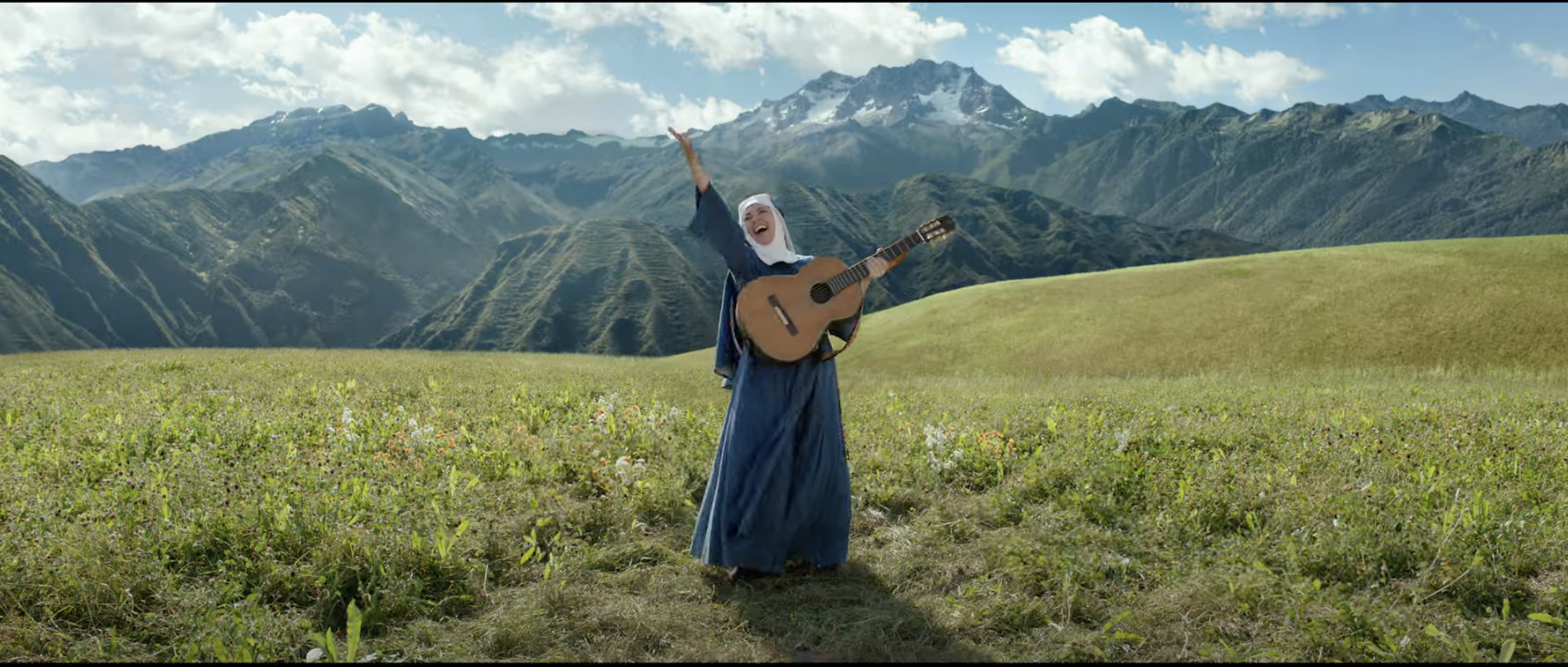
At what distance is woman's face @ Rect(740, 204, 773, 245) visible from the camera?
313 inches

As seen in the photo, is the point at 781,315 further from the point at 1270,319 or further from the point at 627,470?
the point at 1270,319

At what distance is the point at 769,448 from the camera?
759 cm

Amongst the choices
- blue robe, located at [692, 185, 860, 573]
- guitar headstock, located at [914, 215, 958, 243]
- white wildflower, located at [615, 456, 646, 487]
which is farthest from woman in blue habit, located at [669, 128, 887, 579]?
white wildflower, located at [615, 456, 646, 487]

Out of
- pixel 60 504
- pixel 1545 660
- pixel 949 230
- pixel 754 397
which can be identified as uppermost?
pixel 949 230

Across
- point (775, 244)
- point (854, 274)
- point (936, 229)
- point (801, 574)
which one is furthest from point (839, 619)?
point (936, 229)

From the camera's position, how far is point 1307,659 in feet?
19.9

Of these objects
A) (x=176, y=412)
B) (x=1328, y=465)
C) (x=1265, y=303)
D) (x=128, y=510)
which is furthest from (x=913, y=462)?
(x=1265, y=303)

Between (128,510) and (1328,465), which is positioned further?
(1328,465)

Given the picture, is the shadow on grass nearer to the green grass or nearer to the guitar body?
the green grass

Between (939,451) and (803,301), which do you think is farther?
(939,451)

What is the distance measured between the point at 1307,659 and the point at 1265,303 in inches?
1081

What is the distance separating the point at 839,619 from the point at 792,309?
8.57ft

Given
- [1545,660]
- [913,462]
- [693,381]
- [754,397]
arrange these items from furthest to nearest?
[693,381]
[913,462]
[754,397]
[1545,660]

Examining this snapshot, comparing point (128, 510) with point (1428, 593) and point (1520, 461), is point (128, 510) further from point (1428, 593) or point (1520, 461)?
point (1520, 461)
